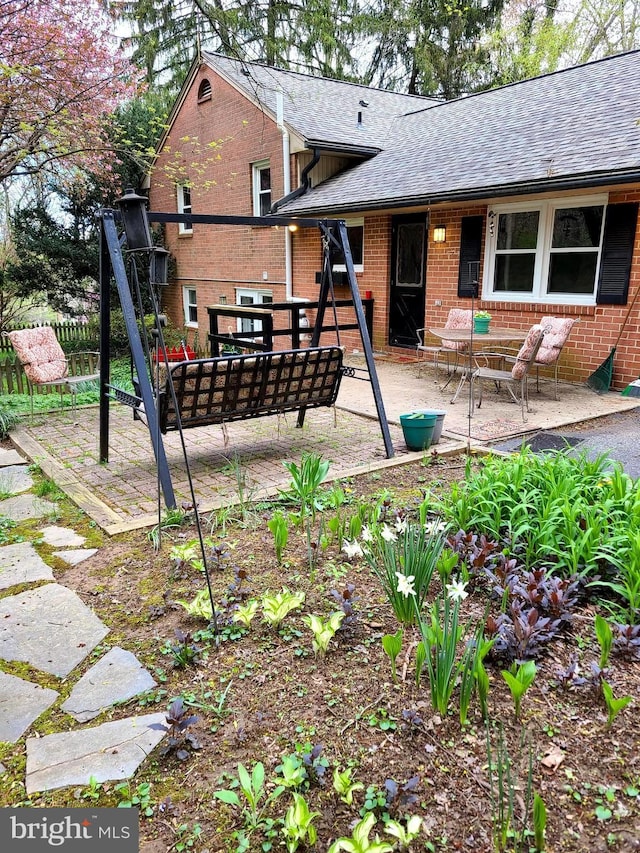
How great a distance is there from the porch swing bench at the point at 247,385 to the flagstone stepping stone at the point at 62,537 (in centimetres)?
100

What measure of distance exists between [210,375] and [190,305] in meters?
14.0

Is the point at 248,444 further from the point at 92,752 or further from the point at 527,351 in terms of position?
the point at 92,752

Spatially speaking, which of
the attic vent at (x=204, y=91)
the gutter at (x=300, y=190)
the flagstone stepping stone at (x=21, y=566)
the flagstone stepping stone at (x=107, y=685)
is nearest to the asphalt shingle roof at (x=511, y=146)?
the gutter at (x=300, y=190)

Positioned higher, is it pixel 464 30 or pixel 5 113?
pixel 464 30

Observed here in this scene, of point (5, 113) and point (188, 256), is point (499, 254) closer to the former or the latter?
point (5, 113)

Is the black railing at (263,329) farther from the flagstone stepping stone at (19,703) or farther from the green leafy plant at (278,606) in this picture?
the flagstone stepping stone at (19,703)

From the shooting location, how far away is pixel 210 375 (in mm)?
4598

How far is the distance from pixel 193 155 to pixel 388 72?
9.64 metres

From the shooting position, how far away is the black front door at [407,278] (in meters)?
10.9

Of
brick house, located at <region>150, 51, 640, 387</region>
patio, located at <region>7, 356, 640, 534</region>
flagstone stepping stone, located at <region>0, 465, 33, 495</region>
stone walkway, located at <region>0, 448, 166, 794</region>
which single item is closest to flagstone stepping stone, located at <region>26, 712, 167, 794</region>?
stone walkway, located at <region>0, 448, 166, 794</region>

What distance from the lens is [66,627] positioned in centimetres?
279

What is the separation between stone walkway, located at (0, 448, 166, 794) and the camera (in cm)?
198

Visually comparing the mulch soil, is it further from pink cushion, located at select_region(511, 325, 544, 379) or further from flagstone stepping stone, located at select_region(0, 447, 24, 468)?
pink cushion, located at select_region(511, 325, 544, 379)

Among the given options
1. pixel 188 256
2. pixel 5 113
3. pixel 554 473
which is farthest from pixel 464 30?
pixel 554 473
